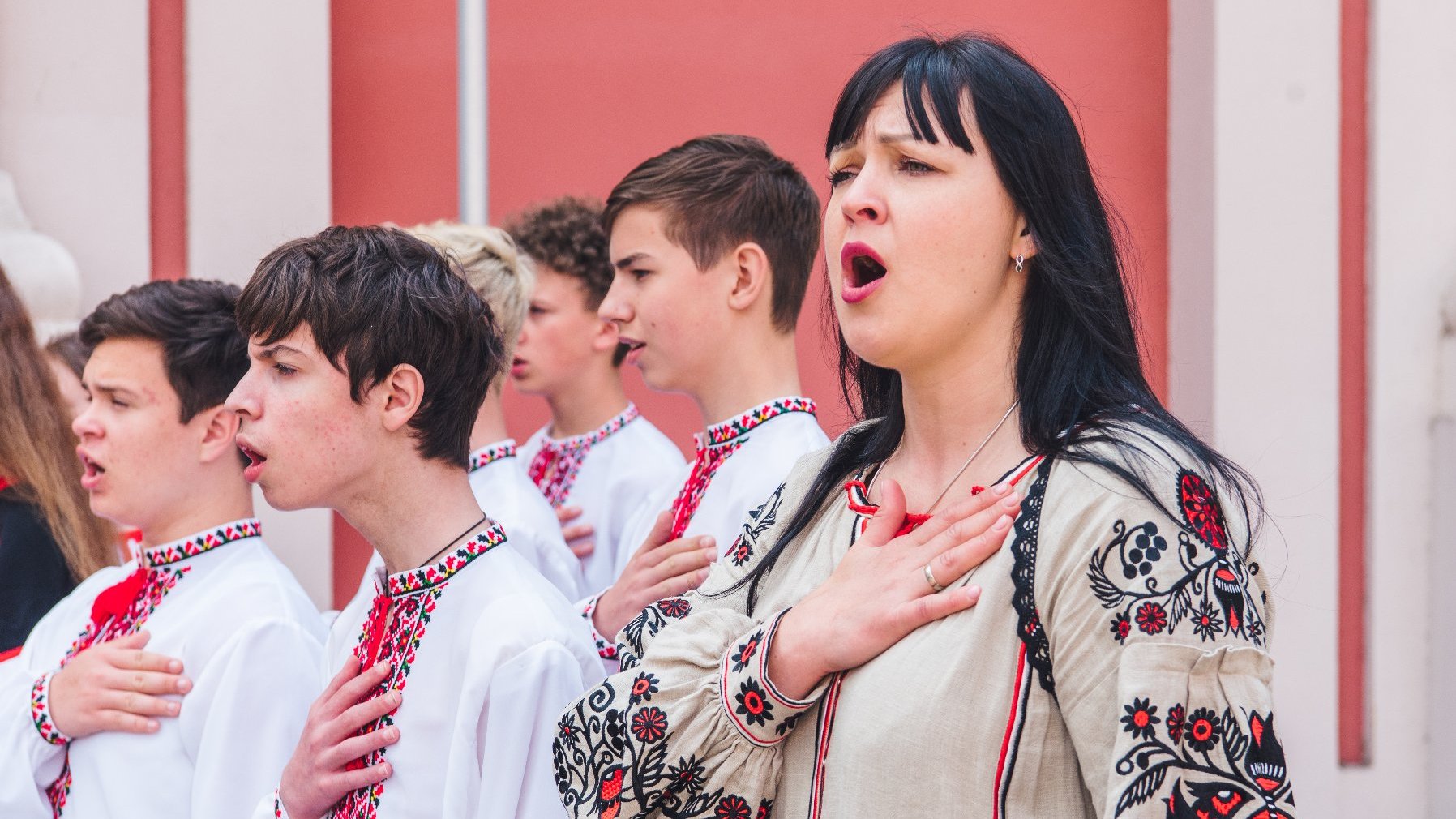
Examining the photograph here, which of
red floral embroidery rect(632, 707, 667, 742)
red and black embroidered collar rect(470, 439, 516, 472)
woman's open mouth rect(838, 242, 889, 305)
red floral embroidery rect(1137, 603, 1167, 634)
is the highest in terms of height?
woman's open mouth rect(838, 242, 889, 305)

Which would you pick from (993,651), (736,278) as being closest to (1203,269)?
(736,278)

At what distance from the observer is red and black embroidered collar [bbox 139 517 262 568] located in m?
2.86

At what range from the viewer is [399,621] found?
2309 mm

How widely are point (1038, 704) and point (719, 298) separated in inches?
71.4

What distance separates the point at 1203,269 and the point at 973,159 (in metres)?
2.96

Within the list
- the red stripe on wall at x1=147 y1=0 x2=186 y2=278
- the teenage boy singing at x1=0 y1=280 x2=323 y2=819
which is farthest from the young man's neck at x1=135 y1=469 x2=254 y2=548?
the red stripe on wall at x1=147 y1=0 x2=186 y2=278

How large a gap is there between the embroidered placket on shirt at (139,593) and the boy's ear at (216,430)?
146mm

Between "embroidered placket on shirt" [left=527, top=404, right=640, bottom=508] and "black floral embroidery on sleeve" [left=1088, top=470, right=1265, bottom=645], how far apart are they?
283 centimetres

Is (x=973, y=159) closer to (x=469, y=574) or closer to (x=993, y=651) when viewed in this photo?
(x=993, y=651)

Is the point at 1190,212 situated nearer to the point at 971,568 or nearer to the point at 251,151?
the point at 251,151

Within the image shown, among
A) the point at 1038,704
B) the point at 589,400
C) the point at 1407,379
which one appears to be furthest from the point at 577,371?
the point at 1038,704

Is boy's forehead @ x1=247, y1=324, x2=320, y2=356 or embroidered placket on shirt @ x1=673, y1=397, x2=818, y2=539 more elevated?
boy's forehead @ x1=247, y1=324, x2=320, y2=356

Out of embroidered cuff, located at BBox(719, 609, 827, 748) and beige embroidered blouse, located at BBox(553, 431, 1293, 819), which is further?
embroidered cuff, located at BBox(719, 609, 827, 748)

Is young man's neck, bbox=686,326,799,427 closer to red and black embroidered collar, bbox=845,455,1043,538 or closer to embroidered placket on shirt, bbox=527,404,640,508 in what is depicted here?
embroidered placket on shirt, bbox=527,404,640,508
